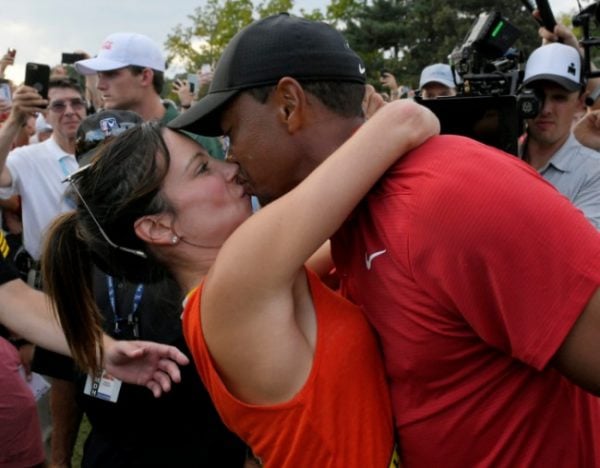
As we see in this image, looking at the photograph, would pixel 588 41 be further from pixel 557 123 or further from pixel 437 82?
pixel 437 82

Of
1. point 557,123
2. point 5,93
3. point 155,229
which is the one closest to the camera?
point 155,229

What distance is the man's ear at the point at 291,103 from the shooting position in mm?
1613

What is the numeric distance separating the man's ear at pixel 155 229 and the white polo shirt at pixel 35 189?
320cm

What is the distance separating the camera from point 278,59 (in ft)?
5.29

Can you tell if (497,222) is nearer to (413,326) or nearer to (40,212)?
(413,326)

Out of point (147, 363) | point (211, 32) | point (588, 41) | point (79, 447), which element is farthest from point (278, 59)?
point (211, 32)

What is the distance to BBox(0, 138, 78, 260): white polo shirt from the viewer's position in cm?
508

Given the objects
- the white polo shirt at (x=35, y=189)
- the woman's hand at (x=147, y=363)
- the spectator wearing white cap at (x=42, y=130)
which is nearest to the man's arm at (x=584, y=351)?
the woman's hand at (x=147, y=363)

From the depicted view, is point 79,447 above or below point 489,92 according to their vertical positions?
below

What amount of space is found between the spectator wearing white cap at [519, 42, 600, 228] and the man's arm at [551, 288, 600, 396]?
2.75m

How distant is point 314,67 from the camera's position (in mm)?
1626

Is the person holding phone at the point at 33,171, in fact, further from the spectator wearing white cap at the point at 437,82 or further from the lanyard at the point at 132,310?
the spectator wearing white cap at the point at 437,82

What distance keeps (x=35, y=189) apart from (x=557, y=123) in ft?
11.4

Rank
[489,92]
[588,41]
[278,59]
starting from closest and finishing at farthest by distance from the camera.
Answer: [278,59]
[489,92]
[588,41]
